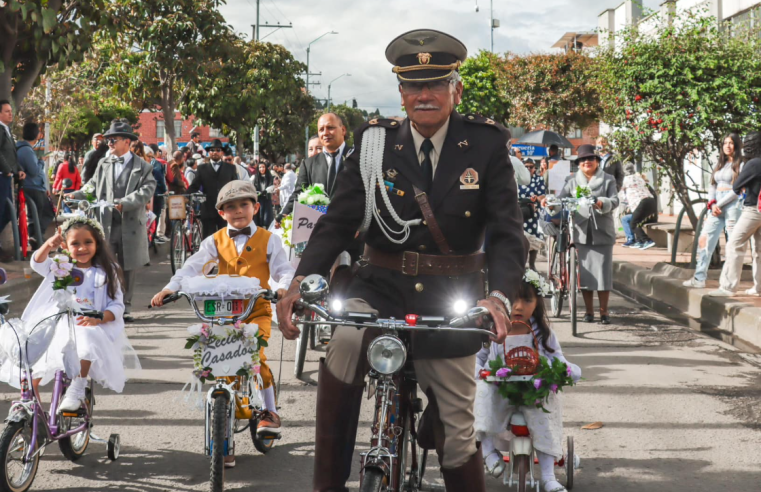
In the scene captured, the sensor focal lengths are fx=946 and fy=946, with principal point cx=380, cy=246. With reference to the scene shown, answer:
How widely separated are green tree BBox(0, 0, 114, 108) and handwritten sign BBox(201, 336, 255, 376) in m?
8.55

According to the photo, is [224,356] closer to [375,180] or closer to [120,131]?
[375,180]

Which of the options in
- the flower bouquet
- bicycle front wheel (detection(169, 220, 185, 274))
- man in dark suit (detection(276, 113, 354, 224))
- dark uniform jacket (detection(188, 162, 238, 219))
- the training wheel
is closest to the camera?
the flower bouquet

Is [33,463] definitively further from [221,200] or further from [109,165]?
[109,165]

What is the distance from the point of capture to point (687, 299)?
1152cm

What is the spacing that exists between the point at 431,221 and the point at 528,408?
5.46 feet

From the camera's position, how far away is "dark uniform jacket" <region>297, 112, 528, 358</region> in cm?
345

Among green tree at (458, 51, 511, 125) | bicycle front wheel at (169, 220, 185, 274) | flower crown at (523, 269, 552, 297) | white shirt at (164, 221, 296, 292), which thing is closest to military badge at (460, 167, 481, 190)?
flower crown at (523, 269, 552, 297)

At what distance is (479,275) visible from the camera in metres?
3.59

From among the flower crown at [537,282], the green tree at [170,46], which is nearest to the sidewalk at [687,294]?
the flower crown at [537,282]

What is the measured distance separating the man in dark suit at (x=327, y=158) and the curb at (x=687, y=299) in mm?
4346

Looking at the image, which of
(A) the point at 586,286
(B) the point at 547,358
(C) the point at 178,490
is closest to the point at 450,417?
(B) the point at 547,358

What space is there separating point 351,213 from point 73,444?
8.43 feet

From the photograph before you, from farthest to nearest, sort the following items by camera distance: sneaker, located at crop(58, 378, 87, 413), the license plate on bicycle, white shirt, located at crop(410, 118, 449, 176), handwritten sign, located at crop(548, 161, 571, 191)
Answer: handwritten sign, located at crop(548, 161, 571, 191) → sneaker, located at crop(58, 378, 87, 413) → the license plate on bicycle → white shirt, located at crop(410, 118, 449, 176)

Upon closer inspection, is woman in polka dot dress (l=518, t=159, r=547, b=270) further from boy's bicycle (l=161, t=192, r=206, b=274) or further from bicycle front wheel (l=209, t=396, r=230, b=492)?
bicycle front wheel (l=209, t=396, r=230, b=492)
